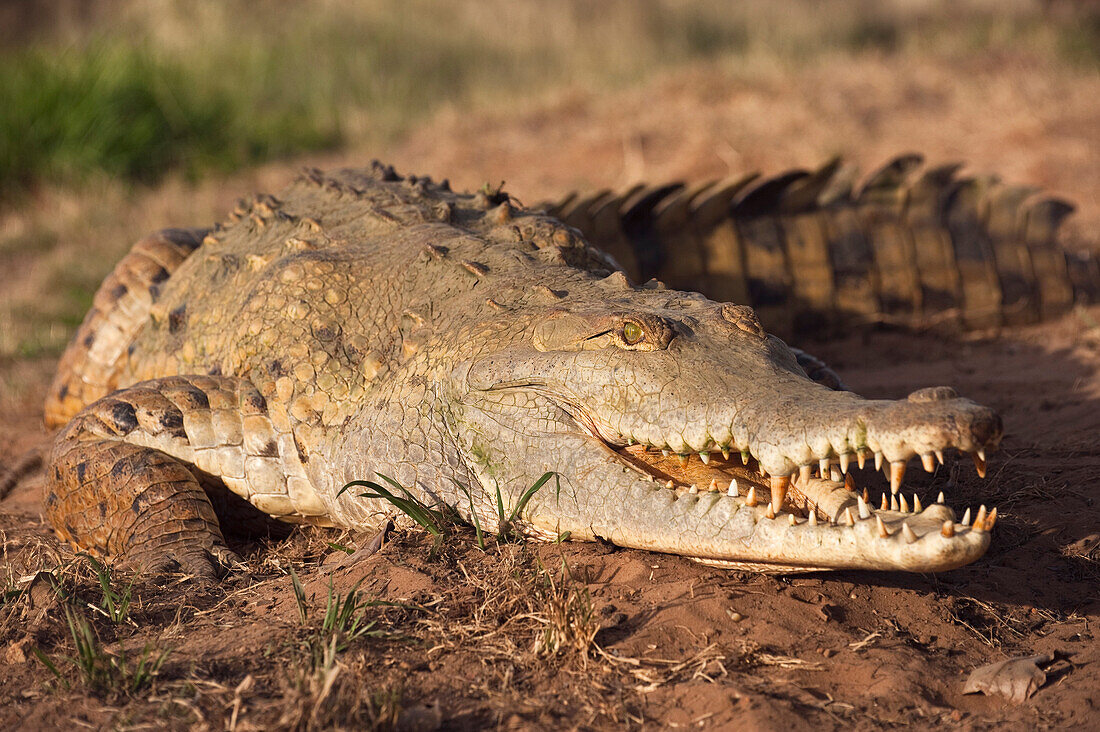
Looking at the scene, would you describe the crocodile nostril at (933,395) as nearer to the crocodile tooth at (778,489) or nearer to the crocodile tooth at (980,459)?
the crocodile tooth at (980,459)

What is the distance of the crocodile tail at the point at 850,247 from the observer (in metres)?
5.43

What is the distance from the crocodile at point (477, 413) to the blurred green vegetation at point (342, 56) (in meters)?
5.62

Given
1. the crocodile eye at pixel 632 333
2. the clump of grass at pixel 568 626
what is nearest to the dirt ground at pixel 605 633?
the clump of grass at pixel 568 626

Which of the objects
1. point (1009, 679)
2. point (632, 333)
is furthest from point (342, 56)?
point (1009, 679)

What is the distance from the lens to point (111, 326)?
491 cm

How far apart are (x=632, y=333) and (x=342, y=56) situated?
1210 cm

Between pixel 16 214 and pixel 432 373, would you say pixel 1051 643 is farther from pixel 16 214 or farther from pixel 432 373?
pixel 16 214

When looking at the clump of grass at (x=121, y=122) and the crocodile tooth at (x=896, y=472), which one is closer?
the crocodile tooth at (x=896, y=472)

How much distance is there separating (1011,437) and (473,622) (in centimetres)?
256

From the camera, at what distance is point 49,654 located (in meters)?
2.49

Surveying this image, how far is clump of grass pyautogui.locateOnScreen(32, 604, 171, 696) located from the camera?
2281 millimetres

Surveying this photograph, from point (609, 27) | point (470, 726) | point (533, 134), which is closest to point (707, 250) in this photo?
Result: point (470, 726)

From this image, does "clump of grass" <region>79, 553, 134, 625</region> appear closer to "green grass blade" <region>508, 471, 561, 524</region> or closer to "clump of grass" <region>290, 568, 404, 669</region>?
"clump of grass" <region>290, 568, 404, 669</region>

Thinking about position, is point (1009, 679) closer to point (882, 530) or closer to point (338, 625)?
point (882, 530)
